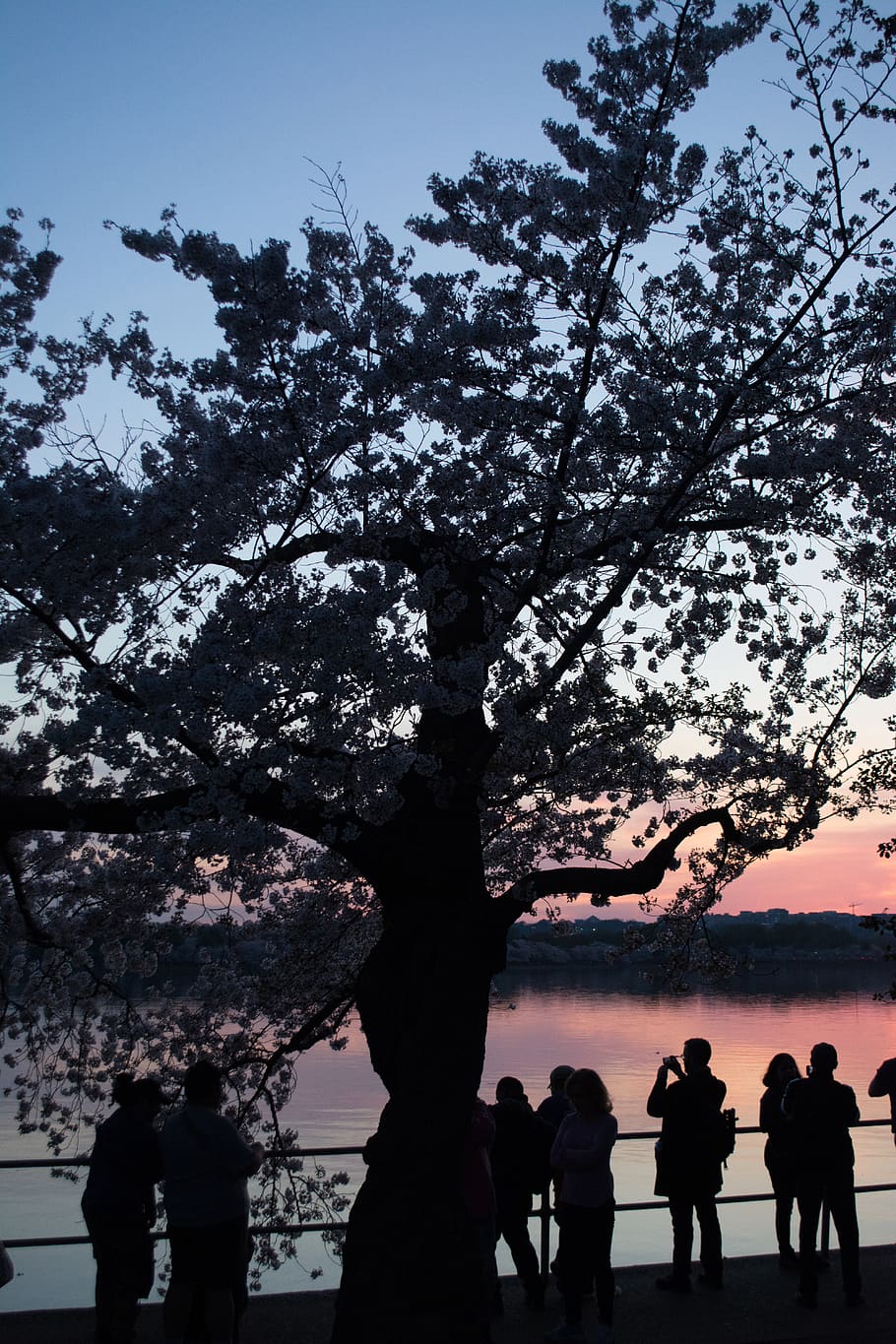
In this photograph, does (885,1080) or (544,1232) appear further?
(885,1080)

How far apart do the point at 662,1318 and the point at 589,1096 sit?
153 cm

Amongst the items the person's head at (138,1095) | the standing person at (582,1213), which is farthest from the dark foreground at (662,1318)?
the person's head at (138,1095)

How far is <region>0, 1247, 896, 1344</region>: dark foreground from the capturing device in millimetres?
6598

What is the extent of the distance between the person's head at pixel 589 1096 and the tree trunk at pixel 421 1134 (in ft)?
2.22

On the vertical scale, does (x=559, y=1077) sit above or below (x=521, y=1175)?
above

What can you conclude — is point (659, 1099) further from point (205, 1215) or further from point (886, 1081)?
point (205, 1215)

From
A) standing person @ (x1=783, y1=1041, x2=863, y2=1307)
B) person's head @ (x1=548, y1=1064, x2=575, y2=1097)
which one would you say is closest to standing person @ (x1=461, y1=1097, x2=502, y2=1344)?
person's head @ (x1=548, y1=1064, x2=575, y2=1097)

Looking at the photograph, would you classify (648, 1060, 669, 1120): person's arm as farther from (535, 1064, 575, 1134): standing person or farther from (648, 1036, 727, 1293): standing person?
(535, 1064, 575, 1134): standing person

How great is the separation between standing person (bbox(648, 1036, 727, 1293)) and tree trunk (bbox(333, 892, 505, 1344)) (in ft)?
5.78

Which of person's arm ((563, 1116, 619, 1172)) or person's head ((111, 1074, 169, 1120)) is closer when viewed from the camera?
person's head ((111, 1074, 169, 1120))

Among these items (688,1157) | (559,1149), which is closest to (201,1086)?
(559,1149)

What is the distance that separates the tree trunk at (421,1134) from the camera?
5.68m

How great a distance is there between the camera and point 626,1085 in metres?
28.8

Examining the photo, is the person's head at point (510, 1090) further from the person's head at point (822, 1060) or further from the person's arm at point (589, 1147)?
the person's head at point (822, 1060)
